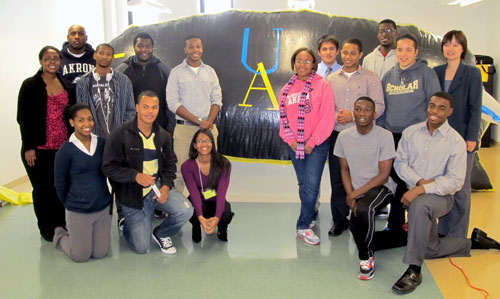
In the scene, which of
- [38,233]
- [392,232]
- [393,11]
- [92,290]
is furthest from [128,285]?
[393,11]

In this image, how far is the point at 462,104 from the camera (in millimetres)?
2744

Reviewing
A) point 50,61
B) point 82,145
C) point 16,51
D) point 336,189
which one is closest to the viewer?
point 82,145

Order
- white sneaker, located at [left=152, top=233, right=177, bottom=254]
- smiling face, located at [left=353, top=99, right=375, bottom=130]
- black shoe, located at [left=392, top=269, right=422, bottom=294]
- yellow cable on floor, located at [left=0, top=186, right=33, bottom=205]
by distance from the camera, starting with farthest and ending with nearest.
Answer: yellow cable on floor, located at [left=0, top=186, right=33, bottom=205] < white sneaker, located at [left=152, top=233, right=177, bottom=254] < smiling face, located at [left=353, top=99, right=375, bottom=130] < black shoe, located at [left=392, top=269, right=422, bottom=294]

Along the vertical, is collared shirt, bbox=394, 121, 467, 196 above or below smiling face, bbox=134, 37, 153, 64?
below

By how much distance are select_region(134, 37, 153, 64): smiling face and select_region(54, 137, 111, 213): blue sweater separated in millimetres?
992

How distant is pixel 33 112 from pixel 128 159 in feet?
2.40

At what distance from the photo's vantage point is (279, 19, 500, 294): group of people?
2457mm

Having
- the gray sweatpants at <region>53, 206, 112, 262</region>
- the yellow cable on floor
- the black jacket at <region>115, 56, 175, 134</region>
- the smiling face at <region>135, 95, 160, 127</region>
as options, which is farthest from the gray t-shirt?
the yellow cable on floor

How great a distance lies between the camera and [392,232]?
2887 mm

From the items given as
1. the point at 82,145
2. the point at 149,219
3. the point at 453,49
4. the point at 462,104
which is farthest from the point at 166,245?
the point at 453,49

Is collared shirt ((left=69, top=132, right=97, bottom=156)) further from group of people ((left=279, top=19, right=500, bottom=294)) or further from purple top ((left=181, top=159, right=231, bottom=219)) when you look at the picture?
group of people ((left=279, top=19, right=500, bottom=294))

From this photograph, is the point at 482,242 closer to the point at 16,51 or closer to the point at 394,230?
the point at 394,230

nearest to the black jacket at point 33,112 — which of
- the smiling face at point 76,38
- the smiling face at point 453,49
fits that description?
the smiling face at point 76,38

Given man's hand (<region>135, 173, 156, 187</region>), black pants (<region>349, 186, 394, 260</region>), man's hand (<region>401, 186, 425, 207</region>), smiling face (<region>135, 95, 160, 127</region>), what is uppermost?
smiling face (<region>135, 95, 160, 127</region>)
